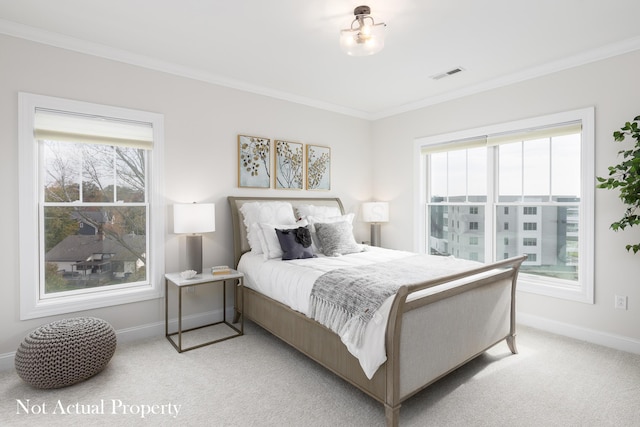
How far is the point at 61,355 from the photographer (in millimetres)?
2285

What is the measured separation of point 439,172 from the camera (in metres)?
4.57

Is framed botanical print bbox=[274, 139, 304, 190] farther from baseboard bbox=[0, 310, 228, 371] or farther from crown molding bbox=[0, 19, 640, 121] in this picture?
baseboard bbox=[0, 310, 228, 371]

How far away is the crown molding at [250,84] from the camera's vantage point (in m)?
2.70

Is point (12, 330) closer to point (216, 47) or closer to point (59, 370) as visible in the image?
point (59, 370)

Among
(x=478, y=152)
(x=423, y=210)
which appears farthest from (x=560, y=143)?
(x=423, y=210)

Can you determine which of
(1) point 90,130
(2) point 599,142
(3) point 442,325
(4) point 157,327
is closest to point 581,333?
(2) point 599,142

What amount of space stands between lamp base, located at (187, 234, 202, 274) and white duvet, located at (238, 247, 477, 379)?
1.43ft

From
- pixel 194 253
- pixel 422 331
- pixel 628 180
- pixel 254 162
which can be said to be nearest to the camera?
pixel 422 331

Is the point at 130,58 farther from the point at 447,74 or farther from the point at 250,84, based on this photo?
the point at 447,74

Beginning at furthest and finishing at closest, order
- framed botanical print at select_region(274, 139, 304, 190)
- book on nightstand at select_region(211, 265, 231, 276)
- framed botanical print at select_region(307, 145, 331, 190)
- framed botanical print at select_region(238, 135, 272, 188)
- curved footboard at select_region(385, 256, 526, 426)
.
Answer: framed botanical print at select_region(307, 145, 331, 190) < framed botanical print at select_region(274, 139, 304, 190) < framed botanical print at select_region(238, 135, 272, 188) < book on nightstand at select_region(211, 265, 231, 276) < curved footboard at select_region(385, 256, 526, 426)

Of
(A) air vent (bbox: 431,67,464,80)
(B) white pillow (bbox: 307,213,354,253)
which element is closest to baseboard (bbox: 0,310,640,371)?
(B) white pillow (bbox: 307,213,354,253)

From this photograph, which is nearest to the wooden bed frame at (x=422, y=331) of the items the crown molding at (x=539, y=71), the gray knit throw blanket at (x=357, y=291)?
the gray knit throw blanket at (x=357, y=291)

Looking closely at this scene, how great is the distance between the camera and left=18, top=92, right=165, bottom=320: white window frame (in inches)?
105

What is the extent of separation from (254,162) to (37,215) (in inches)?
80.1
